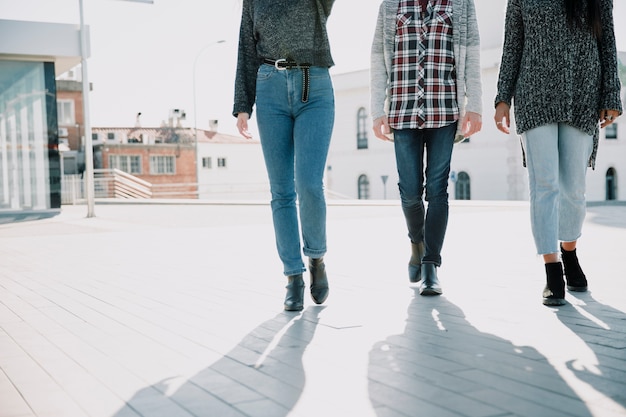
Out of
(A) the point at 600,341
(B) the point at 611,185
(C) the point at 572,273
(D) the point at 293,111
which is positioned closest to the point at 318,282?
(D) the point at 293,111

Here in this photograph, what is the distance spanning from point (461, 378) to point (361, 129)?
137 ft

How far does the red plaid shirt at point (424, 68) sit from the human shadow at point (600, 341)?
1282 millimetres

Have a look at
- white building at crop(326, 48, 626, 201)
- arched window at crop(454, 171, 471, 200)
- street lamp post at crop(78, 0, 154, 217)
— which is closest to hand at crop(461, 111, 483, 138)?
street lamp post at crop(78, 0, 154, 217)

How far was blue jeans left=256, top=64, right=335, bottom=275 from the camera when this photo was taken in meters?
4.00

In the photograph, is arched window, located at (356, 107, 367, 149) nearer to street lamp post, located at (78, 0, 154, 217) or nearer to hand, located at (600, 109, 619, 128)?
street lamp post, located at (78, 0, 154, 217)

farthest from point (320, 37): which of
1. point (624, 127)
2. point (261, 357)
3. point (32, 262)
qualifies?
point (624, 127)

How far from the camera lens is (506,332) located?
127 inches

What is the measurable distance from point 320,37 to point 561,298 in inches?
71.1

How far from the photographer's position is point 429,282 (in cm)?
435

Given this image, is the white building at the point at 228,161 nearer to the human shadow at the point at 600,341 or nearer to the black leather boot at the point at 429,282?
the black leather boot at the point at 429,282

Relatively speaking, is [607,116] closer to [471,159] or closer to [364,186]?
[471,159]

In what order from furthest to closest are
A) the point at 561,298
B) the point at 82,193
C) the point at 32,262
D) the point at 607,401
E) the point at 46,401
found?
1. the point at 82,193
2. the point at 32,262
3. the point at 561,298
4. the point at 46,401
5. the point at 607,401

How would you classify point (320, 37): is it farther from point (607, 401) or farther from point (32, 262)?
point (32, 262)

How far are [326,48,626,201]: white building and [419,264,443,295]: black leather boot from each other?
31904mm
